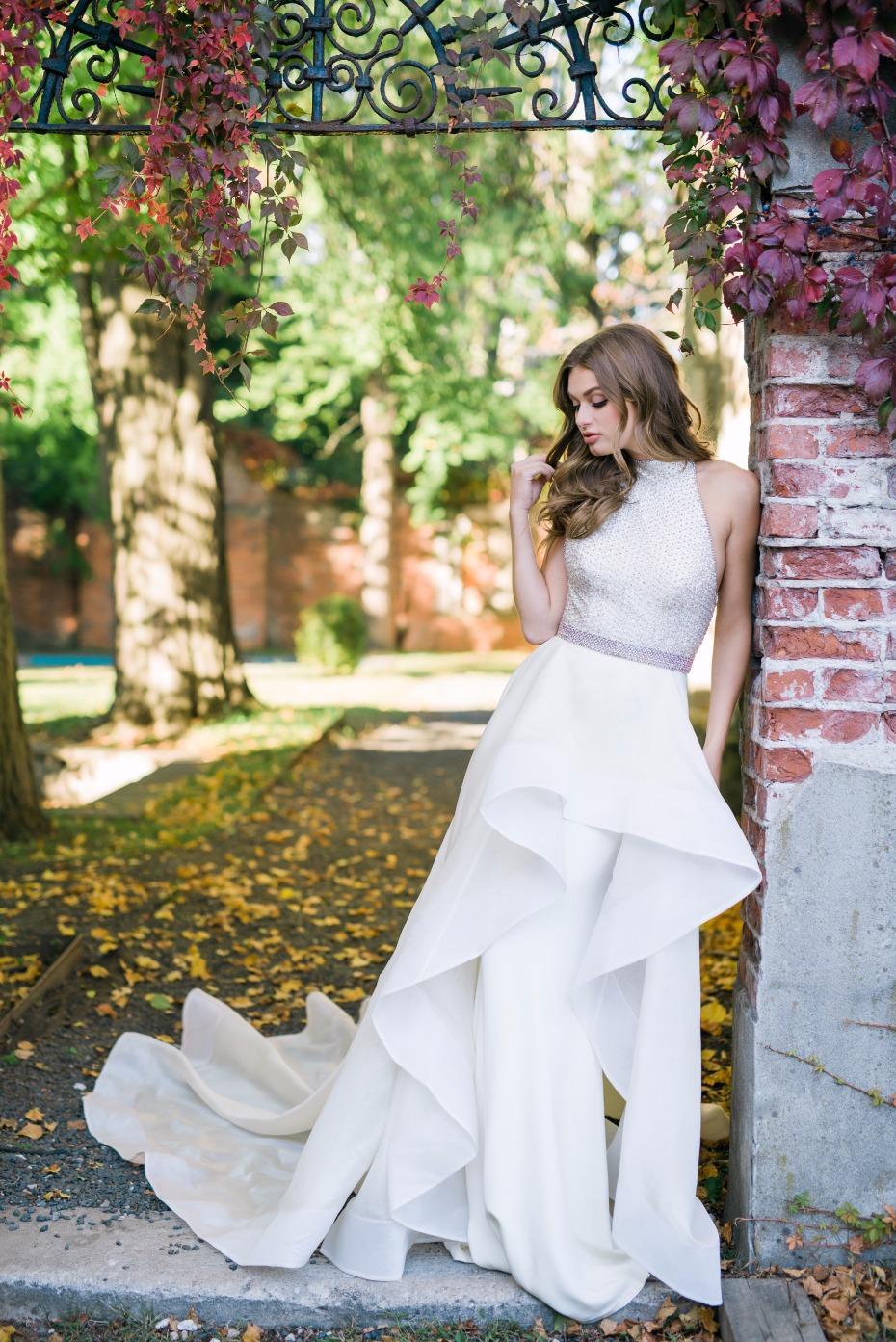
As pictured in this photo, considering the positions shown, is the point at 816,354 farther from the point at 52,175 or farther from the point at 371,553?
the point at 371,553

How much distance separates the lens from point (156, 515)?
35.2 feet

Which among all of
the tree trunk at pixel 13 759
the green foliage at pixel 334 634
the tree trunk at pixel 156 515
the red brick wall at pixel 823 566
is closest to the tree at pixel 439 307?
the tree trunk at pixel 156 515

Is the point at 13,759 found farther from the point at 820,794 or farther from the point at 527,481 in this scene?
the point at 820,794

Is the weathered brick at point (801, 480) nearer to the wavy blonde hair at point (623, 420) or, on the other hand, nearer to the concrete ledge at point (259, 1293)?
the wavy blonde hair at point (623, 420)

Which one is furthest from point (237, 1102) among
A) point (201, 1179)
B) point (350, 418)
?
point (350, 418)

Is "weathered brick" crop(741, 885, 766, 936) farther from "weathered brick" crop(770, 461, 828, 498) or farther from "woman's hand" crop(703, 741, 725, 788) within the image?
"weathered brick" crop(770, 461, 828, 498)

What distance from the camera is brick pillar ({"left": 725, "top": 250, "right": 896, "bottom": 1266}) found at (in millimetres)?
2672

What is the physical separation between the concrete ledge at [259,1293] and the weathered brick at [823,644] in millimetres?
1512

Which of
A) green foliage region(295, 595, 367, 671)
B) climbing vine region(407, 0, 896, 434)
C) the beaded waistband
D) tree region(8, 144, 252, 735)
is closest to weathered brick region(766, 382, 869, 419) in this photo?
climbing vine region(407, 0, 896, 434)

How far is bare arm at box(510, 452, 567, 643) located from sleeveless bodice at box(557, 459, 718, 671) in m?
0.16

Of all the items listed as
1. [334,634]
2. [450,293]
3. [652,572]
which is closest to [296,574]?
[334,634]

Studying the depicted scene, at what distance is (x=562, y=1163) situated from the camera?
268 cm

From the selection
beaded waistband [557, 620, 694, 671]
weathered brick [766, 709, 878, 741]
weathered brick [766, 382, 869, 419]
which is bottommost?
weathered brick [766, 709, 878, 741]

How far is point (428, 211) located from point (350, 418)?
1182 centimetres
